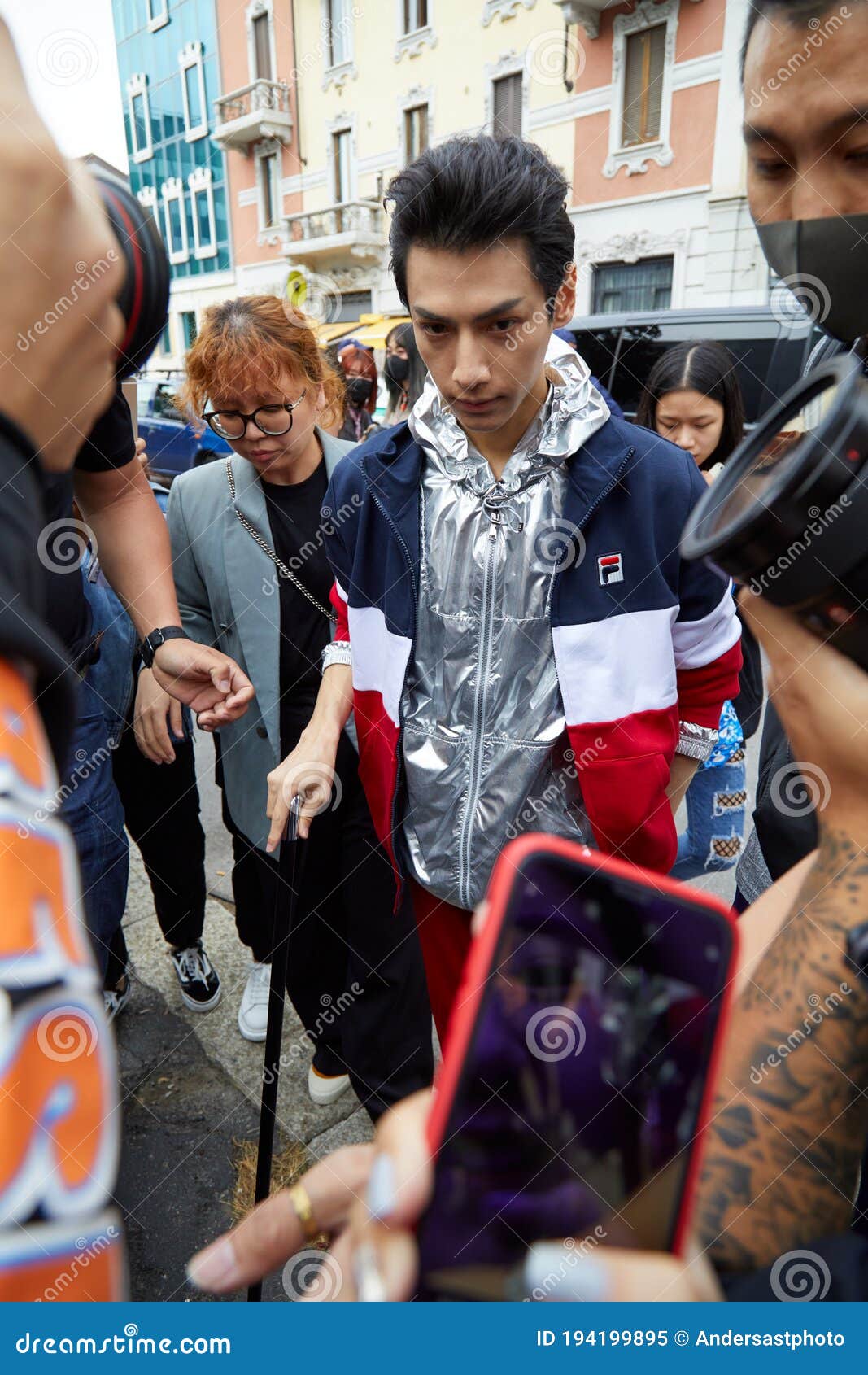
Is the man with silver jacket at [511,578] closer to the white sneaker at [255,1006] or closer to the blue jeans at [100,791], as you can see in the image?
the blue jeans at [100,791]

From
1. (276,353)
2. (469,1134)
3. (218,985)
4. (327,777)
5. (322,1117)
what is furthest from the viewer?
(218,985)

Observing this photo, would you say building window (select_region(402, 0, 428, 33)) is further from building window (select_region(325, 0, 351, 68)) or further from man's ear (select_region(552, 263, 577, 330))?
man's ear (select_region(552, 263, 577, 330))

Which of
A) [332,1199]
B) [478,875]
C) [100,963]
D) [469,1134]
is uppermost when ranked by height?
[469,1134]

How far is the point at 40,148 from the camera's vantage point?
560mm

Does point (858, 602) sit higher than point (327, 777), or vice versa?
point (858, 602)

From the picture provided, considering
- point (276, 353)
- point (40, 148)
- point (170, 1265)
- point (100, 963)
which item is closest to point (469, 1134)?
point (40, 148)

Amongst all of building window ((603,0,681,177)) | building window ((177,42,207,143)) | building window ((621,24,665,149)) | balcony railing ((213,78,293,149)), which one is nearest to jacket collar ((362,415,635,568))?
building window ((603,0,681,177))

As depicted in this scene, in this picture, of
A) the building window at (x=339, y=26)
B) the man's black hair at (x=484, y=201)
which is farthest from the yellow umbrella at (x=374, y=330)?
the man's black hair at (x=484, y=201)

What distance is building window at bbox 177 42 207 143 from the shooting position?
18.8 metres

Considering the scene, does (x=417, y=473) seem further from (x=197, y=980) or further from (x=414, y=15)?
(x=414, y=15)

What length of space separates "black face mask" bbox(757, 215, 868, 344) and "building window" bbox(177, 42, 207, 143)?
22.1 meters

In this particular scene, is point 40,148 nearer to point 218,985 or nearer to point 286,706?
point 286,706

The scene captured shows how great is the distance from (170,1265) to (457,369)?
1884 mm

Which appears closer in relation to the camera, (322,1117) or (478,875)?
(478,875)
